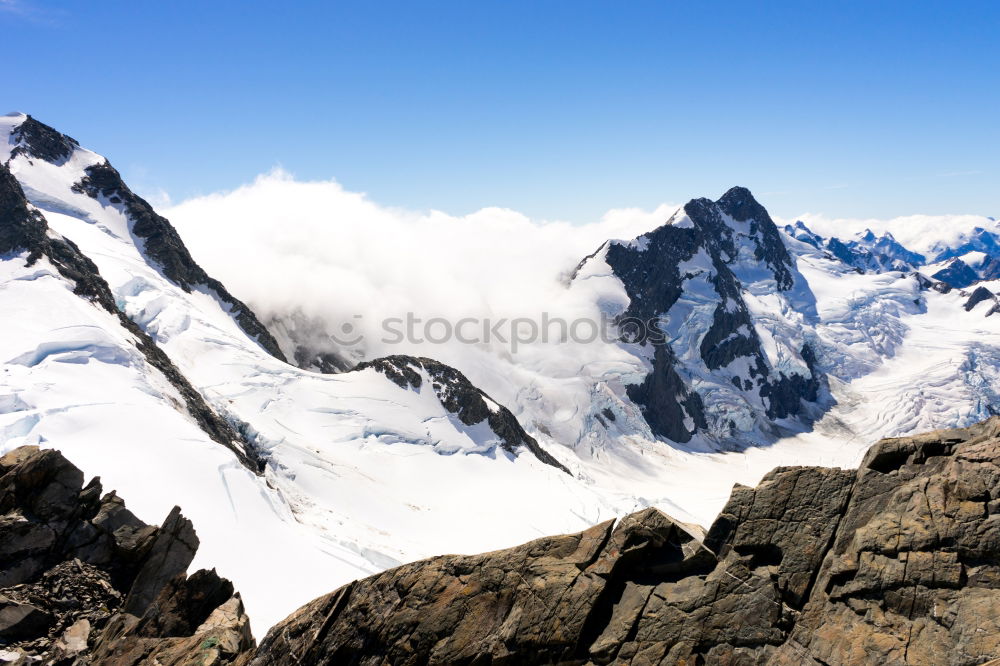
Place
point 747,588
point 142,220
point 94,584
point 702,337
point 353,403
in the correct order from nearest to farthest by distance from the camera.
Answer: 1. point 747,588
2. point 94,584
3. point 353,403
4. point 142,220
5. point 702,337

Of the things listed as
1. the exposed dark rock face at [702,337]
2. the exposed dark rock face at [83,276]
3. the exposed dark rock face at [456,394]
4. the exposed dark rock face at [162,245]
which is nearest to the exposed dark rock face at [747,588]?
the exposed dark rock face at [83,276]

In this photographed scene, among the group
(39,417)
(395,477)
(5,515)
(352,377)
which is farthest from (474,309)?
(5,515)

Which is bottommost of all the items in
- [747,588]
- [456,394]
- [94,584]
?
[456,394]

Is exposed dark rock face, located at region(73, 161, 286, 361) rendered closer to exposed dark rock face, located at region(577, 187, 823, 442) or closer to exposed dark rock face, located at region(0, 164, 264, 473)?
exposed dark rock face, located at region(0, 164, 264, 473)

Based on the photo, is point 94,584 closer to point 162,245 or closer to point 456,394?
point 456,394

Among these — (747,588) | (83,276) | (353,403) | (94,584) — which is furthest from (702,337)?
(94,584)

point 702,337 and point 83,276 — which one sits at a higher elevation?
point 83,276
